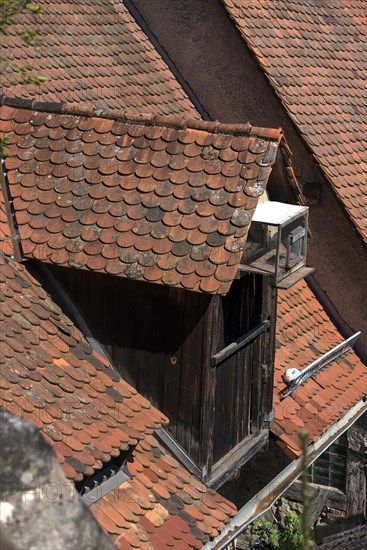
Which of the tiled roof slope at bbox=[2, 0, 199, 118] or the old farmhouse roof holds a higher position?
the tiled roof slope at bbox=[2, 0, 199, 118]

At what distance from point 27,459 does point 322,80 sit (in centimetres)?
944

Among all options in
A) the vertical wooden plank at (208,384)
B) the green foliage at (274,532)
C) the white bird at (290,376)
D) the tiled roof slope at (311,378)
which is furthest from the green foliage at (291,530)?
the vertical wooden plank at (208,384)

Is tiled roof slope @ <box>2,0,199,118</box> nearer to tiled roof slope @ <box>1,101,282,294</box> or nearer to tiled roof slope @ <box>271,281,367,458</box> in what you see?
tiled roof slope @ <box>1,101,282,294</box>

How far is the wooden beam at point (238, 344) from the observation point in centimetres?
747

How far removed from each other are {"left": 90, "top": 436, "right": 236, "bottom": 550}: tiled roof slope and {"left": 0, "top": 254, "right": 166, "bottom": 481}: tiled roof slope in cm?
38

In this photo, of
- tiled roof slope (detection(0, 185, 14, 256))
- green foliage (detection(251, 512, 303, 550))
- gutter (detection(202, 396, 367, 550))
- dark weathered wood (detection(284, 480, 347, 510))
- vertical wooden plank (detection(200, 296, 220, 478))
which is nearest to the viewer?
vertical wooden plank (detection(200, 296, 220, 478))

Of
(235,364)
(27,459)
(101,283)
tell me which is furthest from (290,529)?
(27,459)

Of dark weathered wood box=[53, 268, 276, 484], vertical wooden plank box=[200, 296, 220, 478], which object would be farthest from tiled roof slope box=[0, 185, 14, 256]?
vertical wooden plank box=[200, 296, 220, 478]

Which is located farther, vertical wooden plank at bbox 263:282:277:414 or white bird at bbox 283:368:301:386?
white bird at bbox 283:368:301:386

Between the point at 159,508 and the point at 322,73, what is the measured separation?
20.3 ft

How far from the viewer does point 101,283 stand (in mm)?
7695

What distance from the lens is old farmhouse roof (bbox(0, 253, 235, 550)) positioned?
6.59m

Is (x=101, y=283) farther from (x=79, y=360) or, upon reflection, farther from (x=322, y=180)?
(x=322, y=180)

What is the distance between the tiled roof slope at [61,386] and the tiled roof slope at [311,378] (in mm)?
1867
